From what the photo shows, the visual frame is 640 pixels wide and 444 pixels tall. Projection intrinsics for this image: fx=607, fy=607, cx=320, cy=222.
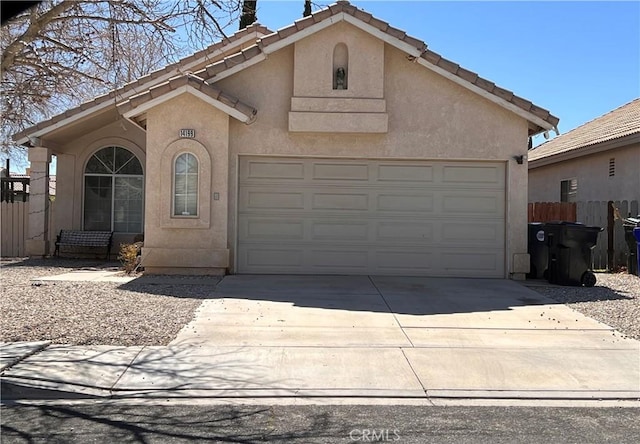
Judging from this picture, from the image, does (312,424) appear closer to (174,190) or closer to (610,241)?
(174,190)

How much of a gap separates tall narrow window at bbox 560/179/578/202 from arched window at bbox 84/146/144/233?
13143 mm

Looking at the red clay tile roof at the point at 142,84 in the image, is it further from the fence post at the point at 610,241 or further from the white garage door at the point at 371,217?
the fence post at the point at 610,241

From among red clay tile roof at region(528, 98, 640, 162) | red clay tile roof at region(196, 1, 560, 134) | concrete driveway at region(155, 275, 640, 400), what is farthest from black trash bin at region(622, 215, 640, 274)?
concrete driveway at region(155, 275, 640, 400)

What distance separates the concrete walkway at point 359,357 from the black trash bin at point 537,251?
263 centimetres

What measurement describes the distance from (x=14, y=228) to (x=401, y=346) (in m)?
13.5

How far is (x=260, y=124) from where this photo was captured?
12.2 meters

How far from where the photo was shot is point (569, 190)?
19.6 m

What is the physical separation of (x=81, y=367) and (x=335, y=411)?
2751 millimetres

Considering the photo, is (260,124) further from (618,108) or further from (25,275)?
(618,108)

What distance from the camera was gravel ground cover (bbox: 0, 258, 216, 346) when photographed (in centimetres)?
742

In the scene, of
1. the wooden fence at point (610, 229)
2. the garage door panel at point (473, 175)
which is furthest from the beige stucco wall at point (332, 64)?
the wooden fence at point (610, 229)

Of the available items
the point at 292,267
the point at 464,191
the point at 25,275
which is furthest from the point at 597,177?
the point at 25,275

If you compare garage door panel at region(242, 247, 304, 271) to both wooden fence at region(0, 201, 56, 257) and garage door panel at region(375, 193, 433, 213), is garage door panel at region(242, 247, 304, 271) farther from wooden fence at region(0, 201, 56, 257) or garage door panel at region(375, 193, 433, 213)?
wooden fence at region(0, 201, 56, 257)
